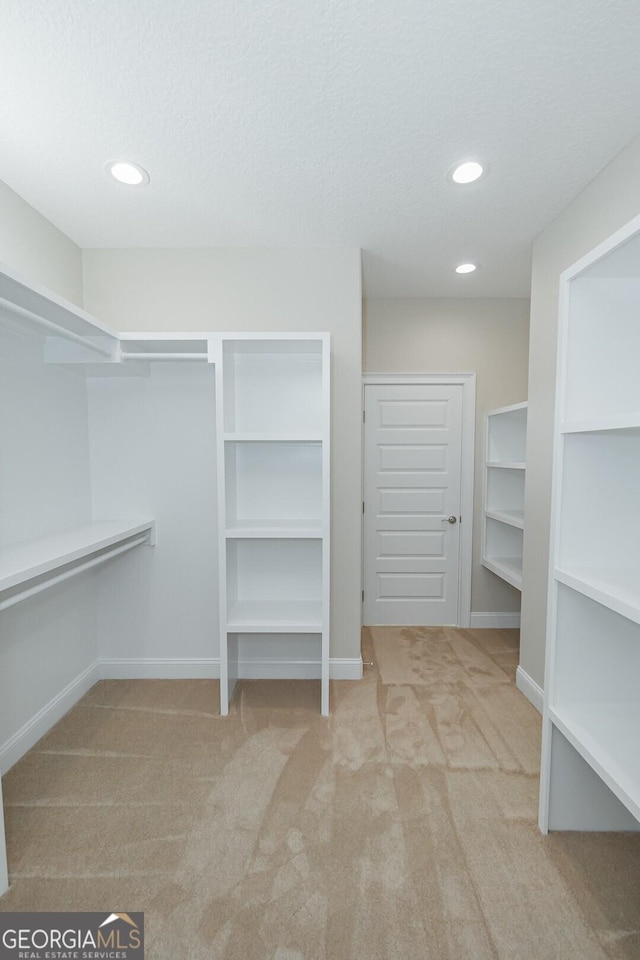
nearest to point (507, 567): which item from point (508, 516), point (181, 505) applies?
point (508, 516)

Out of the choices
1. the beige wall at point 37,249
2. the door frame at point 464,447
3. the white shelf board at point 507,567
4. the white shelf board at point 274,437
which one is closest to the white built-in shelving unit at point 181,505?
the white shelf board at point 274,437

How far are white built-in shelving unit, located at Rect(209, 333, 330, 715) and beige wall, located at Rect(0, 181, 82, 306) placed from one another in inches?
39.5

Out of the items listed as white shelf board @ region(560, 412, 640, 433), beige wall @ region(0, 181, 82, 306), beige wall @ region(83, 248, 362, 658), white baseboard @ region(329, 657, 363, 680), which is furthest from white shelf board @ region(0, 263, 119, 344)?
white baseboard @ region(329, 657, 363, 680)

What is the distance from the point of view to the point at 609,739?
4.36 feet

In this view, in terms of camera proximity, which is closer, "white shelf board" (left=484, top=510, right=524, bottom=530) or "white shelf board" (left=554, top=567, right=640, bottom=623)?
"white shelf board" (left=554, top=567, right=640, bottom=623)

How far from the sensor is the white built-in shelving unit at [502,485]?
10.9 feet

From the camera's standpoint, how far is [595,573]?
138 centimetres

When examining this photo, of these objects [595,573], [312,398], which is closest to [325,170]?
[312,398]

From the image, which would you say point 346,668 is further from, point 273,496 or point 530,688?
point 273,496

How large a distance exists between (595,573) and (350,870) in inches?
50.1

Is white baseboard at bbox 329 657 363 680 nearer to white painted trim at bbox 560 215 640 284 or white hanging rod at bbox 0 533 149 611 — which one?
white hanging rod at bbox 0 533 149 611

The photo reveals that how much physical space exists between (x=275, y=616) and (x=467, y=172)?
2335mm

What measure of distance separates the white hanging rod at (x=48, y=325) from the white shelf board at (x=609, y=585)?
2.10m

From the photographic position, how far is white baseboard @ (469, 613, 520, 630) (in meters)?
3.49
